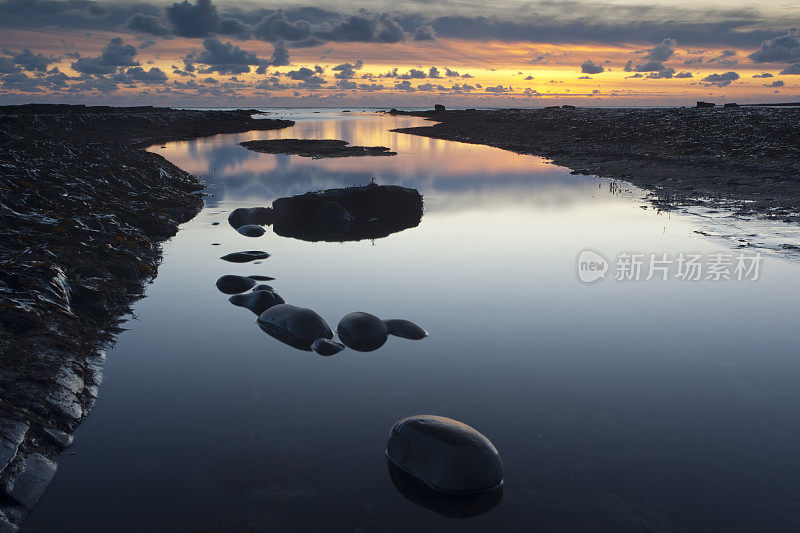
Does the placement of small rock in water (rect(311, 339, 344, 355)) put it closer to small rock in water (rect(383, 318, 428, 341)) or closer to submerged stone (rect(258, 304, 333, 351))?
submerged stone (rect(258, 304, 333, 351))

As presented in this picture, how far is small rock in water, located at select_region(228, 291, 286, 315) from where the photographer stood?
13.2 meters

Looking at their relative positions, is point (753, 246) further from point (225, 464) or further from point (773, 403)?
point (225, 464)

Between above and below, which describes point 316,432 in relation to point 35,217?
below

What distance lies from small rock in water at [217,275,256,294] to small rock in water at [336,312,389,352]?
4.30m

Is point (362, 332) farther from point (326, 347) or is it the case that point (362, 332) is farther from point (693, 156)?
point (693, 156)

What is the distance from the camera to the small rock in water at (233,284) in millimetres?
14695

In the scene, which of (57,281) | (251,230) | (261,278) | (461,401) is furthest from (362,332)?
(251,230)

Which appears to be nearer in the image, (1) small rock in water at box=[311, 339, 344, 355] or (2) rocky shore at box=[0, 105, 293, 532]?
(2) rocky shore at box=[0, 105, 293, 532]

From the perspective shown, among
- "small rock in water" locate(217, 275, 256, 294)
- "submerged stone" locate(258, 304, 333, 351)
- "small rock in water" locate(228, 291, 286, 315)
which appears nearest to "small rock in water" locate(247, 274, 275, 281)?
"small rock in water" locate(217, 275, 256, 294)

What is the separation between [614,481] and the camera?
22.6 feet

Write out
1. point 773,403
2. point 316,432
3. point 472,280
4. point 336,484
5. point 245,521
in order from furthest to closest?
point 472,280
point 773,403
point 316,432
point 336,484
point 245,521

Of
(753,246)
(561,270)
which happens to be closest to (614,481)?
(561,270)

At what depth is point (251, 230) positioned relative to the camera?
72.6ft

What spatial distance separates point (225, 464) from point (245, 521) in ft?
4.01
